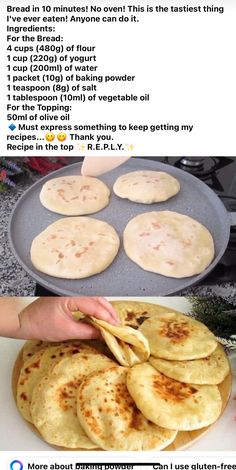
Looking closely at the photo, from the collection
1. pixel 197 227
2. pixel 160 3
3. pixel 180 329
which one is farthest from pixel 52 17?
pixel 180 329

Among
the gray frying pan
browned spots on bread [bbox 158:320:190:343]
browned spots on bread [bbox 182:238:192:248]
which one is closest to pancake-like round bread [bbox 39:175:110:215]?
the gray frying pan

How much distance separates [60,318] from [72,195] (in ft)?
0.70

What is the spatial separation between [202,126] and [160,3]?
19 cm

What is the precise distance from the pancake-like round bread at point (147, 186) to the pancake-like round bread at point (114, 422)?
0.30 m

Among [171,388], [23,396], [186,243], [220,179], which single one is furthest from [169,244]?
[23,396]

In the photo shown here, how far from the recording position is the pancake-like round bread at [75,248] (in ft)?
3.23

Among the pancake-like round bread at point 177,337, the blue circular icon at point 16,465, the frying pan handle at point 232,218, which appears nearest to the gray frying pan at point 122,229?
the frying pan handle at point 232,218

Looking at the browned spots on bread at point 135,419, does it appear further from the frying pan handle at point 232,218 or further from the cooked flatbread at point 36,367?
the frying pan handle at point 232,218

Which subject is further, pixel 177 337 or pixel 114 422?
pixel 177 337

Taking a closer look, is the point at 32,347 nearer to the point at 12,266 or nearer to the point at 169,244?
the point at 12,266

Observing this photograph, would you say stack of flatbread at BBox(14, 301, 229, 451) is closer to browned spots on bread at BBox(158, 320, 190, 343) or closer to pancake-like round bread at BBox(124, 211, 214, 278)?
browned spots on bread at BBox(158, 320, 190, 343)

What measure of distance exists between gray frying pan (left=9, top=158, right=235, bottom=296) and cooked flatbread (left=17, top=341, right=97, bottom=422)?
0.45ft

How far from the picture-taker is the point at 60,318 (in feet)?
3.50

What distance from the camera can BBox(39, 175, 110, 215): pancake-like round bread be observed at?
994 mm
